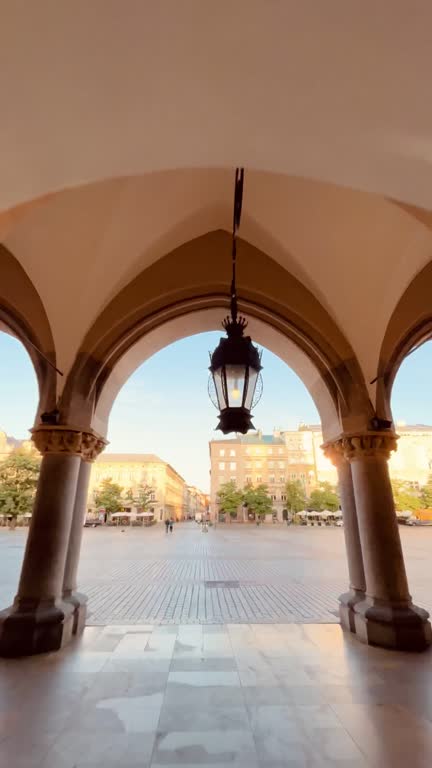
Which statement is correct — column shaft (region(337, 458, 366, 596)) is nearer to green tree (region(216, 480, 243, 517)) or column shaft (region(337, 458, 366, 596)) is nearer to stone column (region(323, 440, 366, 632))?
stone column (region(323, 440, 366, 632))

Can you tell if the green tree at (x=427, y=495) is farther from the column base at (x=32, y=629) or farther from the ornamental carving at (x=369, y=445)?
the column base at (x=32, y=629)

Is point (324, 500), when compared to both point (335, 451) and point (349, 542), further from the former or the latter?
point (335, 451)

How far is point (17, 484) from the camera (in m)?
31.4

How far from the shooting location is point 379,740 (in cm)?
Result: 270

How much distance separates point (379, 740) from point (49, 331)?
6.01m

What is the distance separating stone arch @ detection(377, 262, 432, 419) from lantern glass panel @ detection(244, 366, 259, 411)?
11.2 ft

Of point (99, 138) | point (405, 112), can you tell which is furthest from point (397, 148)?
point (99, 138)

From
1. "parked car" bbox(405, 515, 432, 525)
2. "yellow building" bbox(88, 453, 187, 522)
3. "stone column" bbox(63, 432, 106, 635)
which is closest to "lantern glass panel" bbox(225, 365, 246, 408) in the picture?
"stone column" bbox(63, 432, 106, 635)

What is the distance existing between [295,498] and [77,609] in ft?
161

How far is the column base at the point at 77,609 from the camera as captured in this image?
4.91m

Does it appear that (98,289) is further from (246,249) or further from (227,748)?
(227,748)

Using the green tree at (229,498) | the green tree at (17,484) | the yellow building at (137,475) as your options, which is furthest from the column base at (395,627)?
the yellow building at (137,475)

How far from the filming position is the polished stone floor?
2539 millimetres

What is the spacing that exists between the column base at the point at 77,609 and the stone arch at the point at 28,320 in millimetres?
2695
